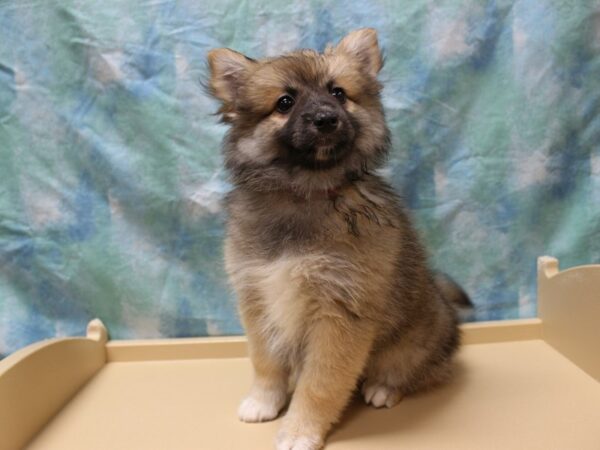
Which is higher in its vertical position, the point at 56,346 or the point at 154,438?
the point at 56,346

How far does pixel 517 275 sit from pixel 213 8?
1.75 m

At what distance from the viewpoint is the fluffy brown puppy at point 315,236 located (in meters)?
1.71

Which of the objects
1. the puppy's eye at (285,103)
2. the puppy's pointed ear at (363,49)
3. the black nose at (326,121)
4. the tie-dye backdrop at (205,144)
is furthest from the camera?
the tie-dye backdrop at (205,144)

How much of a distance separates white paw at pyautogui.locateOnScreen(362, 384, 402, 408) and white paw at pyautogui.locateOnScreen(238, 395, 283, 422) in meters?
0.32

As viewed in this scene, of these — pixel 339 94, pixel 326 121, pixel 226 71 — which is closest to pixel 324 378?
pixel 326 121

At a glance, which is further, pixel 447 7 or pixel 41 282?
pixel 41 282

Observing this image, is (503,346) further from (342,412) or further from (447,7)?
(447,7)

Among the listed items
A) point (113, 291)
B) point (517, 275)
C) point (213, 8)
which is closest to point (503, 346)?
point (517, 275)

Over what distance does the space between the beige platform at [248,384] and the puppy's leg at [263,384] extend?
0.05m

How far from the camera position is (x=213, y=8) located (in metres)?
2.39

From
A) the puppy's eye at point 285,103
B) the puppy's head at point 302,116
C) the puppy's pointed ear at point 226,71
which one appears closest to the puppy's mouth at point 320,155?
the puppy's head at point 302,116

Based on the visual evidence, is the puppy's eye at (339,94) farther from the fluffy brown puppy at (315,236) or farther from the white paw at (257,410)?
the white paw at (257,410)

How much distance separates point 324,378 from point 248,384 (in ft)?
2.05

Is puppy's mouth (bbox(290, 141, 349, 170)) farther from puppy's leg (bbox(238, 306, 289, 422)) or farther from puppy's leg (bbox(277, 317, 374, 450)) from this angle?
puppy's leg (bbox(238, 306, 289, 422))
